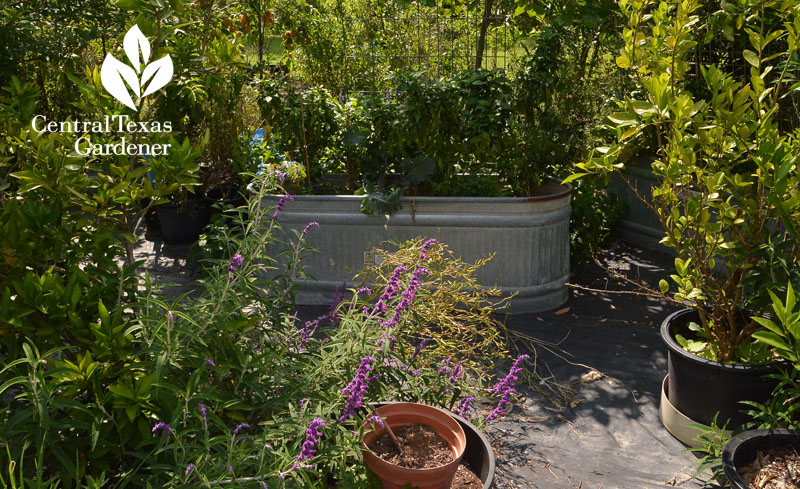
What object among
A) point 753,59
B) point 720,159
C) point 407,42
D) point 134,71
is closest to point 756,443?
point 720,159

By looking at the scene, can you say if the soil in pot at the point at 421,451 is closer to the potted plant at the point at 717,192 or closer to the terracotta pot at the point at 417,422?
the terracotta pot at the point at 417,422

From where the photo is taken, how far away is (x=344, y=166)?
16.0 ft

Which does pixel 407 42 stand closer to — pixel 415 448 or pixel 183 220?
pixel 183 220

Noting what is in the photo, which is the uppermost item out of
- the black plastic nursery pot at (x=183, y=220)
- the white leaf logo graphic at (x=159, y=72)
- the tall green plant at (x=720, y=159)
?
the white leaf logo graphic at (x=159, y=72)

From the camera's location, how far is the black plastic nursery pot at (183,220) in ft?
18.4

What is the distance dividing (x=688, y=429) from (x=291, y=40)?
18.8 feet

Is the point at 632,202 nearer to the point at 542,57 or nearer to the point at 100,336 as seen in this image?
the point at 542,57

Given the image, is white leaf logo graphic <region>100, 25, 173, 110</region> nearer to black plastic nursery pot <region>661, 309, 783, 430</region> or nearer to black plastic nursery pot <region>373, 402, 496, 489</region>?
black plastic nursery pot <region>373, 402, 496, 489</region>

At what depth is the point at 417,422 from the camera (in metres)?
2.38

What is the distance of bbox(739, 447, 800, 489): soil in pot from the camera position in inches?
92.2

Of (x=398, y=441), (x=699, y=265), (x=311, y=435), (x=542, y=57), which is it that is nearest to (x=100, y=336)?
(x=311, y=435)

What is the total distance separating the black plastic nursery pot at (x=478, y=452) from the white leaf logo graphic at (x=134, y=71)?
1537 millimetres

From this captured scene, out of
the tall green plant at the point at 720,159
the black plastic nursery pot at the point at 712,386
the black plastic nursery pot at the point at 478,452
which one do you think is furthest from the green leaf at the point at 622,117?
the black plastic nursery pot at the point at 478,452

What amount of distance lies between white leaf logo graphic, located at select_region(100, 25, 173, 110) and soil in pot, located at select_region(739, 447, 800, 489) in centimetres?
258
